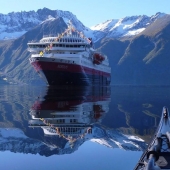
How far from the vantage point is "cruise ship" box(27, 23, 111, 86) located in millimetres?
53594

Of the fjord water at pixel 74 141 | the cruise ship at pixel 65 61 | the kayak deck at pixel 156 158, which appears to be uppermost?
the cruise ship at pixel 65 61

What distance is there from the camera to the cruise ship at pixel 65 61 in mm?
53594

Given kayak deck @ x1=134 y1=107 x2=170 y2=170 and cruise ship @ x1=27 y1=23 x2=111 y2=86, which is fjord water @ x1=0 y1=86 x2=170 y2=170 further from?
cruise ship @ x1=27 y1=23 x2=111 y2=86

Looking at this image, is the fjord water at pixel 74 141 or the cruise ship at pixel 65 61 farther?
the cruise ship at pixel 65 61

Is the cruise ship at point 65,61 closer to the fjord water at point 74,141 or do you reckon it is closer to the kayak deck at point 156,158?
the fjord water at point 74,141

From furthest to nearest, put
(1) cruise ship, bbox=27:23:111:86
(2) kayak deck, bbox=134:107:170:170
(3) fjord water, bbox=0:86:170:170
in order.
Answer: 1. (1) cruise ship, bbox=27:23:111:86
2. (3) fjord water, bbox=0:86:170:170
3. (2) kayak deck, bbox=134:107:170:170

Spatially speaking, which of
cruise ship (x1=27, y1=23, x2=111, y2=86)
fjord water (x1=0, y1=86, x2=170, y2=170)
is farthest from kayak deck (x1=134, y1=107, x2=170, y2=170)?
cruise ship (x1=27, y1=23, x2=111, y2=86)

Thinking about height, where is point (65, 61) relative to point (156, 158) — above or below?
above

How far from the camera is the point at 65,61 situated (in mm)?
53938

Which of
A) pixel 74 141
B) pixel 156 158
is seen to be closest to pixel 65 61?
pixel 74 141

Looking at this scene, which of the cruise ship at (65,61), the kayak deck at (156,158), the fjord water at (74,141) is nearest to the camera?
the kayak deck at (156,158)

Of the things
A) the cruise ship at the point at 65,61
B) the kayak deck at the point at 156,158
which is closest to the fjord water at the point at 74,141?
the kayak deck at the point at 156,158

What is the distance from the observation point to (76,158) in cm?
860

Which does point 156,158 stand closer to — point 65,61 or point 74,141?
point 74,141
